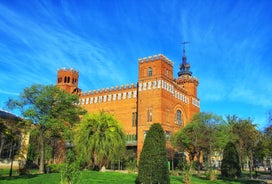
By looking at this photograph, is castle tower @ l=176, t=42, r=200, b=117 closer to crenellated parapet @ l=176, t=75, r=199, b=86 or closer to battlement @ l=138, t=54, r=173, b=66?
crenellated parapet @ l=176, t=75, r=199, b=86

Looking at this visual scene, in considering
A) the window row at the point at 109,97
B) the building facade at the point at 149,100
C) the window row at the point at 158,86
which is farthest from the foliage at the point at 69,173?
the window row at the point at 109,97

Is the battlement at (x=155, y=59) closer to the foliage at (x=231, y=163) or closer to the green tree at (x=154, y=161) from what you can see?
the foliage at (x=231, y=163)

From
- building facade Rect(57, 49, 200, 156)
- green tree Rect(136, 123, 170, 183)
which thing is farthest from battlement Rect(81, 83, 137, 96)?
green tree Rect(136, 123, 170, 183)

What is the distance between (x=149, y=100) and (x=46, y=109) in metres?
16.1

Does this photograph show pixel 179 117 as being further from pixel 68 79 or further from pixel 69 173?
pixel 69 173

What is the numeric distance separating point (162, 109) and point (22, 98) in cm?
1938

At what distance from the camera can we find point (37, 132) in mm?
31734

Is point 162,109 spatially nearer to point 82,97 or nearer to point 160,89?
point 160,89

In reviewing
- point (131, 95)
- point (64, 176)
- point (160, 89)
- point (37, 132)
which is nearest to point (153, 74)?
point (160, 89)

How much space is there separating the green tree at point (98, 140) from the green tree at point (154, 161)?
509 inches

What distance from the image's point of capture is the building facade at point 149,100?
40.8 metres

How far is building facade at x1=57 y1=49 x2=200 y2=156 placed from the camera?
134 ft

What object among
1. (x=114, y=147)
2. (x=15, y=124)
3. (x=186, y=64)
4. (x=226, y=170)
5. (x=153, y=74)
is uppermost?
(x=186, y=64)

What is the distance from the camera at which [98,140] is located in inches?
1078
